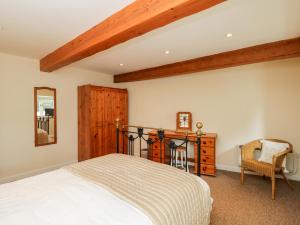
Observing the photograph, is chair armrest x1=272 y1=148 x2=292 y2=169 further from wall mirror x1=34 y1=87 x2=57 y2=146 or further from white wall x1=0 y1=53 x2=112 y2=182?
wall mirror x1=34 y1=87 x2=57 y2=146

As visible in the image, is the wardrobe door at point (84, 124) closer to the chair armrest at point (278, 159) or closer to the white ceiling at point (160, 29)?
the white ceiling at point (160, 29)

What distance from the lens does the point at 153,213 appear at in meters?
1.21

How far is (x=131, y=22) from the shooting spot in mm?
1787

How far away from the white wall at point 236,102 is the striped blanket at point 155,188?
8.20 feet

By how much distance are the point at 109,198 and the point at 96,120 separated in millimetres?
3177

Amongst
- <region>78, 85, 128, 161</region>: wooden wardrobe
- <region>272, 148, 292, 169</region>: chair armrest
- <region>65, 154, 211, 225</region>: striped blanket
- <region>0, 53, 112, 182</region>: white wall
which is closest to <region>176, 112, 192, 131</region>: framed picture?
<region>78, 85, 128, 161</region>: wooden wardrobe

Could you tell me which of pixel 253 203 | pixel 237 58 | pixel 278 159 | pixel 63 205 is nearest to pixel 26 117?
pixel 63 205

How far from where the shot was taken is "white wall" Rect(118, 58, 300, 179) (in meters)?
Result: 3.41

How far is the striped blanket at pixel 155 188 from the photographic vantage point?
130 cm

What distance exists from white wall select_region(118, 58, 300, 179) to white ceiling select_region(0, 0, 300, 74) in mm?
1012

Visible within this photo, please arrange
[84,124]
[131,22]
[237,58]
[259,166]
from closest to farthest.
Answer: [131,22] < [259,166] < [237,58] < [84,124]

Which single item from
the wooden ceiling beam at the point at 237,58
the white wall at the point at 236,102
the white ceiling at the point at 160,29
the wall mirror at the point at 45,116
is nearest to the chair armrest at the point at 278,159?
the white wall at the point at 236,102

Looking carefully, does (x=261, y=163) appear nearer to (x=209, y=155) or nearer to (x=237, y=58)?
(x=209, y=155)

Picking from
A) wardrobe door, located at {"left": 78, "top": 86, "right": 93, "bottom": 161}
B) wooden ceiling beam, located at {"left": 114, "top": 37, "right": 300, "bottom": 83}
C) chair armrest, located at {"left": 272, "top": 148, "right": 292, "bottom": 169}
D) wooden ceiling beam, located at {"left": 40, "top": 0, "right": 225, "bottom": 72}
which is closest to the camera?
wooden ceiling beam, located at {"left": 40, "top": 0, "right": 225, "bottom": 72}
